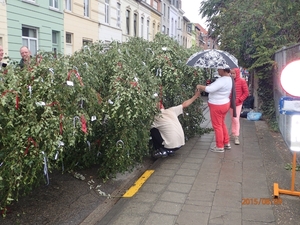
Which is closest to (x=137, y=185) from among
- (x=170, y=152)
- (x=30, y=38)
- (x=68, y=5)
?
(x=170, y=152)

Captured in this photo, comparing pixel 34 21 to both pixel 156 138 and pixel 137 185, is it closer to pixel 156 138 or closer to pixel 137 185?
pixel 156 138

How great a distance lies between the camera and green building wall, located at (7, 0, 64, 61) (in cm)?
1409

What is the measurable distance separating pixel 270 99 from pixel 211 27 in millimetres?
10139

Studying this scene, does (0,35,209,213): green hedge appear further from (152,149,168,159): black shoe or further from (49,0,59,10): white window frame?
(49,0,59,10): white window frame

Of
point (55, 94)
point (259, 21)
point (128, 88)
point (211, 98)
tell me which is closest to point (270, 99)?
point (259, 21)

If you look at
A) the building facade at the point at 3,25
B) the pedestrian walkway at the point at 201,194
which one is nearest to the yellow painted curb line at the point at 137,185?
the pedestrian walkway at the point at 201,194

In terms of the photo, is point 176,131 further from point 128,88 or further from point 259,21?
point 259,21

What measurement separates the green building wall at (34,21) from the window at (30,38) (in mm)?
150

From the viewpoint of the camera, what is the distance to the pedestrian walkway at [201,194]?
12.5ft

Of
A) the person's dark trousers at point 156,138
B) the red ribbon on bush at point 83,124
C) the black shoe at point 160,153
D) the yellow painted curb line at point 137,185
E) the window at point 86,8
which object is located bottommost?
the yellow painted curb line at point 137,185

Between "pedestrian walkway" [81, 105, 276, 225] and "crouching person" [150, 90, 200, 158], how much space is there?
0.20 metres

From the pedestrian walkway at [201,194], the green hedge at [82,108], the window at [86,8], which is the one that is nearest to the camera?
the green hedge at [82,108]

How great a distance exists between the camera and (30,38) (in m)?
15.6

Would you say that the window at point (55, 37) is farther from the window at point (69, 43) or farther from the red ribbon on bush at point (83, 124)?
the red ribbon on bush at point (83, 124)
